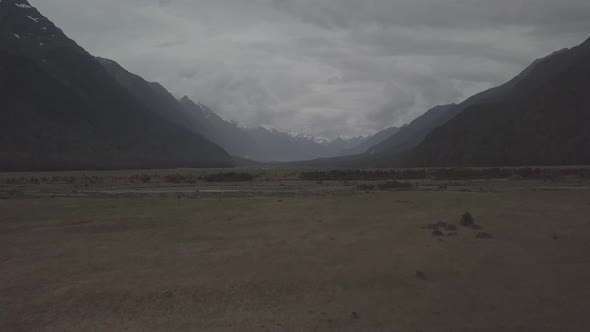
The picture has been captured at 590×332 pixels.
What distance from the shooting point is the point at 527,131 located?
422 feet

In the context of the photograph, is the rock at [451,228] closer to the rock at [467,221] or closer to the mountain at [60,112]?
the rock at [467,221]

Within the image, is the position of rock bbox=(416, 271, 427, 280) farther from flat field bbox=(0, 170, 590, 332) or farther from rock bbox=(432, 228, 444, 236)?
rock bbox=(432, 228, 444, 236)

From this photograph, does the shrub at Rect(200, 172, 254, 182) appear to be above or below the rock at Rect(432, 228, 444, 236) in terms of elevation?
above

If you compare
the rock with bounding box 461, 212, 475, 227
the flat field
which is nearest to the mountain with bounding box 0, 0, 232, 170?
the flat field

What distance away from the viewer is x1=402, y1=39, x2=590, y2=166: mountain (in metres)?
120

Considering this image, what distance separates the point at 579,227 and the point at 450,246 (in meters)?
8.96

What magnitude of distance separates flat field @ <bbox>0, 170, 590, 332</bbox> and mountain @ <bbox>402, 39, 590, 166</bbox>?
102 meters

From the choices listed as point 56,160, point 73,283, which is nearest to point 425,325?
point 73,283

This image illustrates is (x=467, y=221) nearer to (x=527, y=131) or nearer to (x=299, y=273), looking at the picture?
(x=299, y=273)

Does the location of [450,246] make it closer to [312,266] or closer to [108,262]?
[312,266]

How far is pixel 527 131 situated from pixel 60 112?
136603 mm

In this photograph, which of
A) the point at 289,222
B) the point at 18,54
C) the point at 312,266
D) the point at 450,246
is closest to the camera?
the point at 312,266

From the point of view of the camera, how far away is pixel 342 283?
606 inches

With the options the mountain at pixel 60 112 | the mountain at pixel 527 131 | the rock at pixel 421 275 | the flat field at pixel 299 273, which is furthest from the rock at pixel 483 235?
the mountain at pixel 60 112
